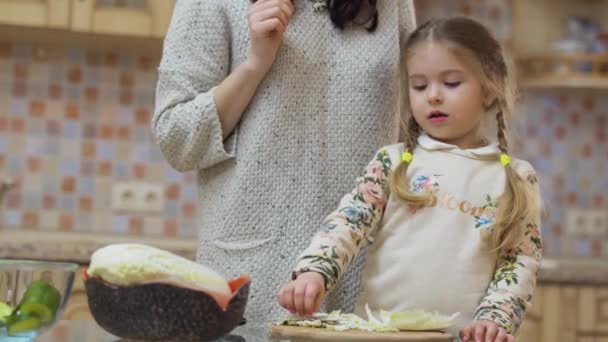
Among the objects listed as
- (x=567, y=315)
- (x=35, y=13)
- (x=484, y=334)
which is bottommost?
(x=567, y=315)

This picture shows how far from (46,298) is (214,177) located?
52 cm

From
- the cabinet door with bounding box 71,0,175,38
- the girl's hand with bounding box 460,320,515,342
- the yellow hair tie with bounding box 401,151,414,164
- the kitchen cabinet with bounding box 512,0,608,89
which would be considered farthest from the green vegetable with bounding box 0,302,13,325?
the kitchen cabinet with bounding box 512,0,608,89

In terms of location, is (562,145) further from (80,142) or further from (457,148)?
(457,148)

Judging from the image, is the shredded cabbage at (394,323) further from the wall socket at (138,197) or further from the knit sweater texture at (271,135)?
the wall socket at (138,197)

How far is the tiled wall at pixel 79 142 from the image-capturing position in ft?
9.86

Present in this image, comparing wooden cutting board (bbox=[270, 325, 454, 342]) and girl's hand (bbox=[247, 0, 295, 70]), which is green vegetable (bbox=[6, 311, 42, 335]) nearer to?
wooden cutting board (bbox=[270, 325, 454, 342])

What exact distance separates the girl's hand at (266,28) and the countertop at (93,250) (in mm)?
1290

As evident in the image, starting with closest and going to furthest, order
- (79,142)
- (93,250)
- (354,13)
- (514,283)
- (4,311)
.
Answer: (4,311) < (514,283) < (354,13) < (93,250) < (79,142)

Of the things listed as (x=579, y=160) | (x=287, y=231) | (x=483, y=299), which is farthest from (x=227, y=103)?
(x=579, y=160)

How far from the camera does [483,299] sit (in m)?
1.20

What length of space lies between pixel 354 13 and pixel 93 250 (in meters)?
1.31

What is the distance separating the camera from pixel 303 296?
3.53 feet

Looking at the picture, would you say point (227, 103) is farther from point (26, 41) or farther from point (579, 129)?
point (579, 129)

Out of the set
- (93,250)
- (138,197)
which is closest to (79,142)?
(138,197)
